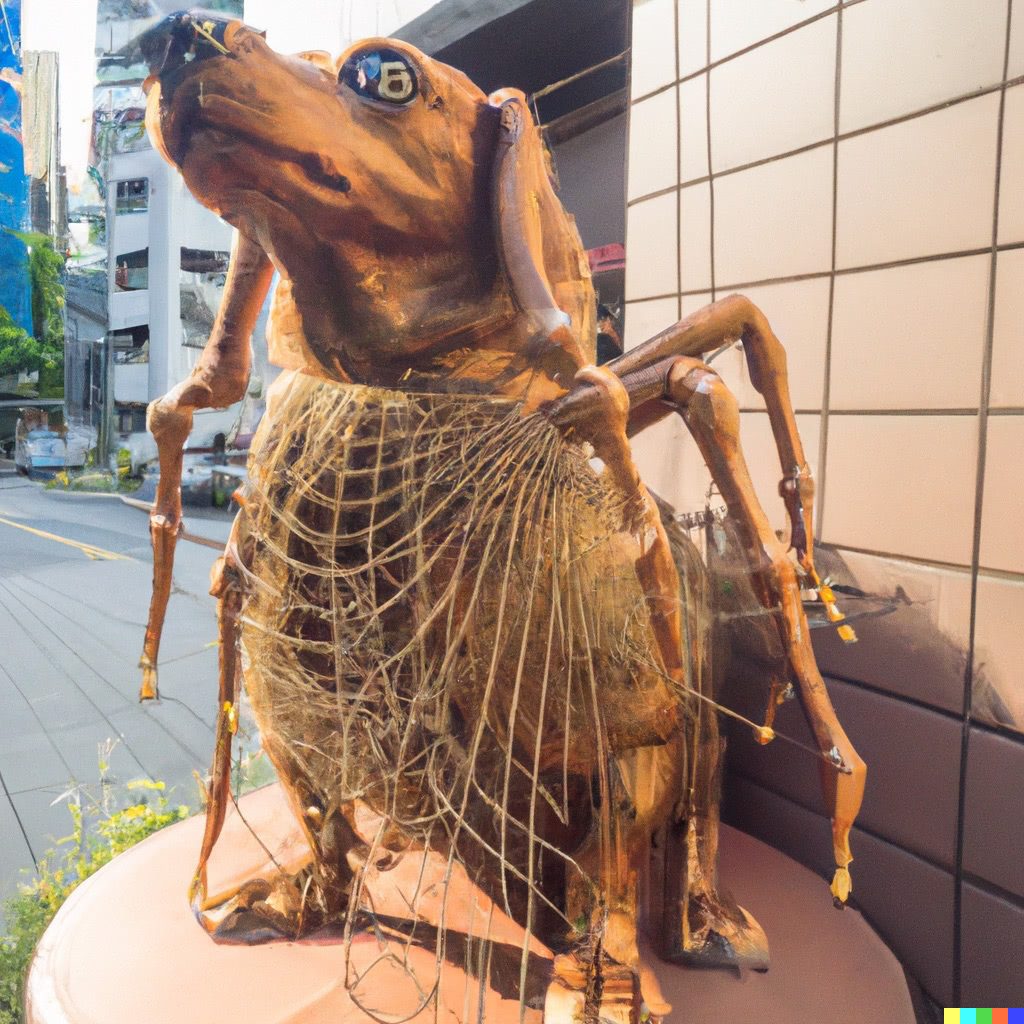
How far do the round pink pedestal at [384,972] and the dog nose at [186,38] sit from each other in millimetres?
742

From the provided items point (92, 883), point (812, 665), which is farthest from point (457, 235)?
point (92, 883)

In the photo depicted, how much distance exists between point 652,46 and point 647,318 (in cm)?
27

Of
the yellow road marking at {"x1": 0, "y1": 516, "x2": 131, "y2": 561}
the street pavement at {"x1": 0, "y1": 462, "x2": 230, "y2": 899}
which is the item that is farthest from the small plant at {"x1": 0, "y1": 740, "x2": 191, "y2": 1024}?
the yellow road marking at {"x1": 0, "y1": 516, "x2": 131, "y2": 561}

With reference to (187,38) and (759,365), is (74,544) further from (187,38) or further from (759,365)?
(759,365)

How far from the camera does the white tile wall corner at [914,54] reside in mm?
608

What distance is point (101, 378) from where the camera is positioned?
1038 mm

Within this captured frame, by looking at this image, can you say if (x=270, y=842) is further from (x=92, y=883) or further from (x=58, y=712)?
(x=58, y=712)

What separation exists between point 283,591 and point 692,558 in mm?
422

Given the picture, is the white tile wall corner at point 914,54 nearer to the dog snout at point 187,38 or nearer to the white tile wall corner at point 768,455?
the white tile wall corner at point 768,455

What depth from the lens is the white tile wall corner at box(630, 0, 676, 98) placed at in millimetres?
742

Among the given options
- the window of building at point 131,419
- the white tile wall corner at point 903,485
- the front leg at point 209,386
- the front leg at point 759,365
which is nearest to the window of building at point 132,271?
A: the window of building at point 131,419

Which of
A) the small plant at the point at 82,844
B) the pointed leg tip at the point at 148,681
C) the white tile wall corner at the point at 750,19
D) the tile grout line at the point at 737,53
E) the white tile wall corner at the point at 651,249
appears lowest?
the small plant at the point at 82,844

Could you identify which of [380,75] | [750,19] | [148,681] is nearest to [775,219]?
[750,19]

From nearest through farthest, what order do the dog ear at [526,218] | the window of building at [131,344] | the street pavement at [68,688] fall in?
the dog ear at [526,218] < the window of building at [131,344] < the street pavement at [68,688]
